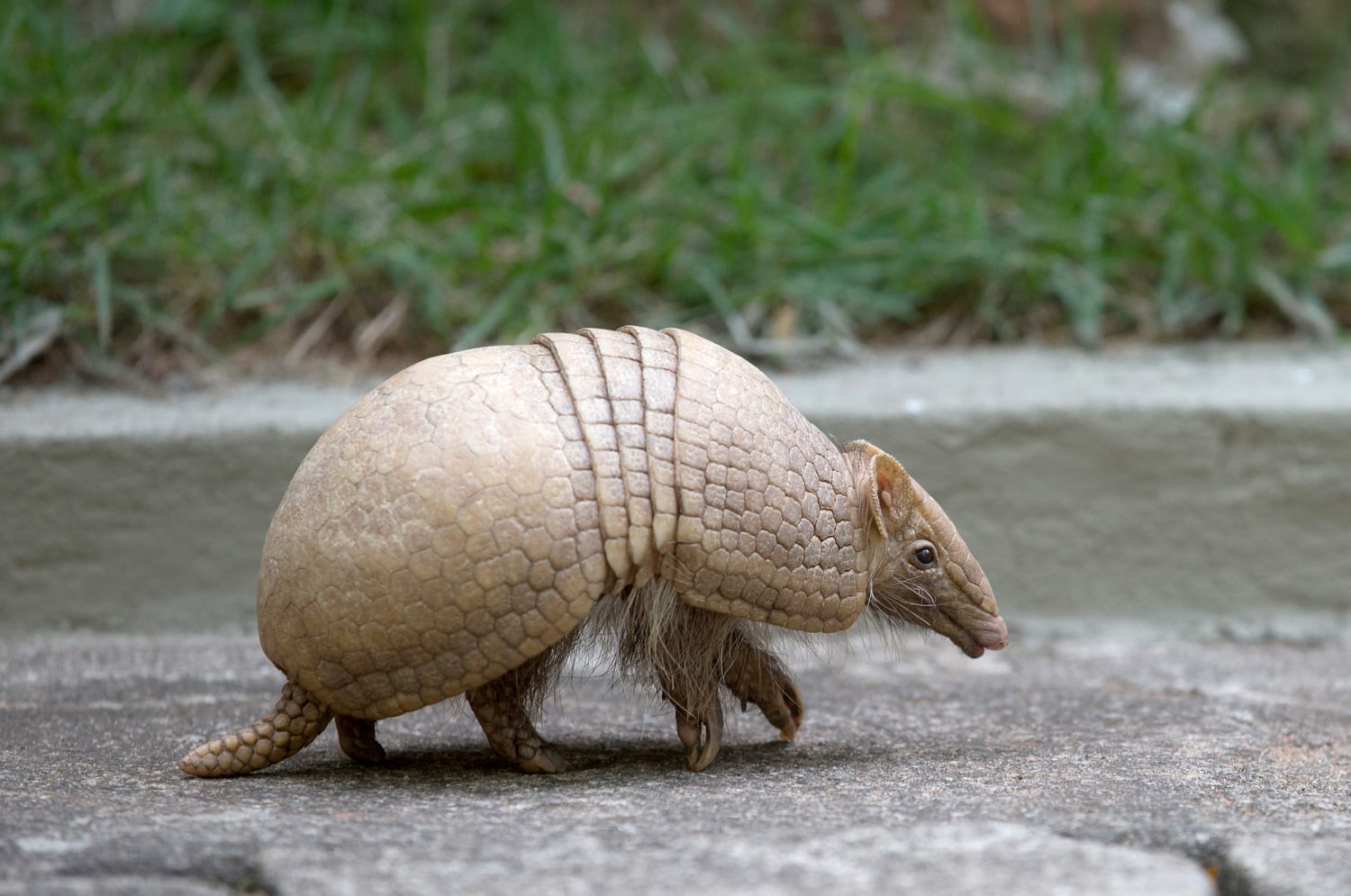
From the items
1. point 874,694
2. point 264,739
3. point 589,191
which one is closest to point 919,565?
point 874,694

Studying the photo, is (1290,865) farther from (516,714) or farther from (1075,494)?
(1075,494)

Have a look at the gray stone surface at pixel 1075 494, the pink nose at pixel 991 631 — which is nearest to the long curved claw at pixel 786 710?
the pink nose at pixel 991 631

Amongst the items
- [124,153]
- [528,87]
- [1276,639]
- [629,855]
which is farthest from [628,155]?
[629,855]

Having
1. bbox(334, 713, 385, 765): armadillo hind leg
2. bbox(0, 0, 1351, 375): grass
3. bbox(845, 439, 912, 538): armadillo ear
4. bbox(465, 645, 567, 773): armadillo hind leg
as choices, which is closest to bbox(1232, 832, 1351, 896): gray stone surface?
bbox(845, 439, 912, 538): armadillo ear

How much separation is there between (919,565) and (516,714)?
87 cm

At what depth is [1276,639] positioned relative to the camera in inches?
170

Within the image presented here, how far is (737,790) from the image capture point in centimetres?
267

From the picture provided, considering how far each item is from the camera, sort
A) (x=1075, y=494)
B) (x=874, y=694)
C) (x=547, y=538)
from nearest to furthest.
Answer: (x=547, y=538) < (x=874, y=694) < (x=1075, y=494)

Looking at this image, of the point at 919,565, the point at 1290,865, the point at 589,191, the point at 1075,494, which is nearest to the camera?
the point at 1290,865

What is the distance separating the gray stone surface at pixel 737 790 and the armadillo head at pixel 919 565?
26cm

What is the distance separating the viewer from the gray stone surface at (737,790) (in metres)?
2.13

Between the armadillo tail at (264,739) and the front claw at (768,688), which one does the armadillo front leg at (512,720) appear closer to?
the armadillo tail at (264,739)

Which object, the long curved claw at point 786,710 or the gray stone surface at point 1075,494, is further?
the gray stone surface at point 1075,494

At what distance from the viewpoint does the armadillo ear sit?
112 inches
